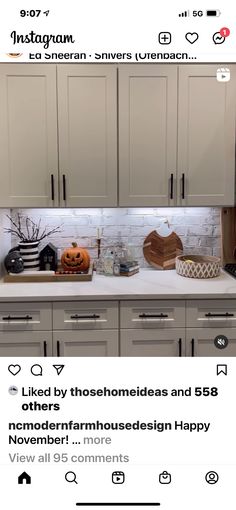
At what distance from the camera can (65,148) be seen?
2.55 metres

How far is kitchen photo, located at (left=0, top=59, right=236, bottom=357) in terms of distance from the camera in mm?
2334

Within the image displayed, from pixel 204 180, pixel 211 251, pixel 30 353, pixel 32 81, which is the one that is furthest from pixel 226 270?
pixel 32 81

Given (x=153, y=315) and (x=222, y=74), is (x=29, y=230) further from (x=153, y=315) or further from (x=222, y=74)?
(x=222, y=74)

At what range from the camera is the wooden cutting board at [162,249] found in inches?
111

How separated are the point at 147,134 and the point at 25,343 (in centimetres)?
117

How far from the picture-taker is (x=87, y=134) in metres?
2.54

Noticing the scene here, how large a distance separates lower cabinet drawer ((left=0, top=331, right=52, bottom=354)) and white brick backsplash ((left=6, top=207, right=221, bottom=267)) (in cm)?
68

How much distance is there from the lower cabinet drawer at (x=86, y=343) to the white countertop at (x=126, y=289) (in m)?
0.16

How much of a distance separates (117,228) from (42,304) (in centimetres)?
75

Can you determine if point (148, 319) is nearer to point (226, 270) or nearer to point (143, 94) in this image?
point (226, 270)

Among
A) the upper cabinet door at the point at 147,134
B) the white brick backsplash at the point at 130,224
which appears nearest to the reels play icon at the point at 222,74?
the upper cabinet door at the point at 147,134
